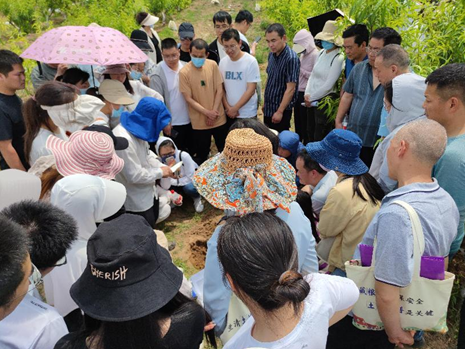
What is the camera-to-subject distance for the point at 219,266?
1731mm

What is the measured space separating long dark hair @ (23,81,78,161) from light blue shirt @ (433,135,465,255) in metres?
2.77

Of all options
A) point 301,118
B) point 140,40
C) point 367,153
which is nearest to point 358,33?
point 367,153

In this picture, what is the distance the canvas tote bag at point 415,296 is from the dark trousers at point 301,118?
13.0ft

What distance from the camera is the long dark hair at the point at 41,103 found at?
2.97 metres

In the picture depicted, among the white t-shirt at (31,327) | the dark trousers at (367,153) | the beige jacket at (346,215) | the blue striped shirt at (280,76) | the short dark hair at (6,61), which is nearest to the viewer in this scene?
the white t-shirt at (31,327)

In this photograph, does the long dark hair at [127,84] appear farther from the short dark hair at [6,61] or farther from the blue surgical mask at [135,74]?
the short dark hair at [6,61]

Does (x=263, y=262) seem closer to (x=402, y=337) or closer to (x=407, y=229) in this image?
(x=407, y=229)

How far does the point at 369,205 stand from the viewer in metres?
2.41

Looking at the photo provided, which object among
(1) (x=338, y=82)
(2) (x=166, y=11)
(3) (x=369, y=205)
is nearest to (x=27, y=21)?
(2) (x=166, y=11)

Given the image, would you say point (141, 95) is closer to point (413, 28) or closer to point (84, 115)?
point (84, 115)

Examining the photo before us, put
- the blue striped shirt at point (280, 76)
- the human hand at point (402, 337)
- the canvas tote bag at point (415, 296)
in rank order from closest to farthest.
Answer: the canvas tote bag at point (415, 296), the human hand at point (402, 337), the blue striped shirt at point (280, 76)

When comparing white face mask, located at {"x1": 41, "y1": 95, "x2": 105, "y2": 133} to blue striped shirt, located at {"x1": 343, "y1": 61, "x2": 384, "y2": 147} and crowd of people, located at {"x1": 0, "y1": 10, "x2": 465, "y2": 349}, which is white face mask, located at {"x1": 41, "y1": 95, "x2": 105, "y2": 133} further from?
blue striped shirt, located at {"x1": 343, "y1": 61, "x2": 384, "y2": 147}

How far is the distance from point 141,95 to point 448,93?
10.4 feet

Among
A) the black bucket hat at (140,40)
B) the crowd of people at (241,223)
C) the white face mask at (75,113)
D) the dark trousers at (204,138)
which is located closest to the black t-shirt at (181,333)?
the crowd of people at (241,223)
